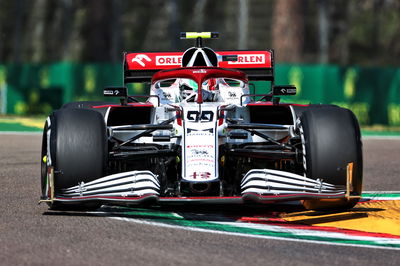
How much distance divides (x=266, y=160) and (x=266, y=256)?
268cm

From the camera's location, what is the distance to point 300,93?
24547 millimetres

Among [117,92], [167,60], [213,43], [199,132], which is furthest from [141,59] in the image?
[213,43]

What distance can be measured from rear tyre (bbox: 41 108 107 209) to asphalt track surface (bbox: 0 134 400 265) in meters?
0.37

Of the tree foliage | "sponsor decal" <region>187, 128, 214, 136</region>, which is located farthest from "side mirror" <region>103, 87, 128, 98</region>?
the tree foliage

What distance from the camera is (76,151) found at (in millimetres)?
8766

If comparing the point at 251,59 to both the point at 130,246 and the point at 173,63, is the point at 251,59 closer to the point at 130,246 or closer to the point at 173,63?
the point at 173,63

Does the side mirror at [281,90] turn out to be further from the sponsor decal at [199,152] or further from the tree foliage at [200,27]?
the tree foliage at [200,27]

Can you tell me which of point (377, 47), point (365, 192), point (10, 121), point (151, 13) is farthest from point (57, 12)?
point (365, 192)

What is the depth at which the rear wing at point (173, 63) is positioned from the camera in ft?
40.9

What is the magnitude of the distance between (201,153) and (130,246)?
168cm

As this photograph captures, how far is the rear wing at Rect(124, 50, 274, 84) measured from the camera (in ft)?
40.9

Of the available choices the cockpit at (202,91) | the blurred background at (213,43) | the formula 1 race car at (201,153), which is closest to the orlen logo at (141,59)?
the cockpit at (202,91)

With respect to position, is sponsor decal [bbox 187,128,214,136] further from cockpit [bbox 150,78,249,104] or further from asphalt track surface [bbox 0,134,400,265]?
cockpit [bbox 150,78,249,104]

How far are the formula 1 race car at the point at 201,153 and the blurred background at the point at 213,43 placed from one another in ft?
46.1
